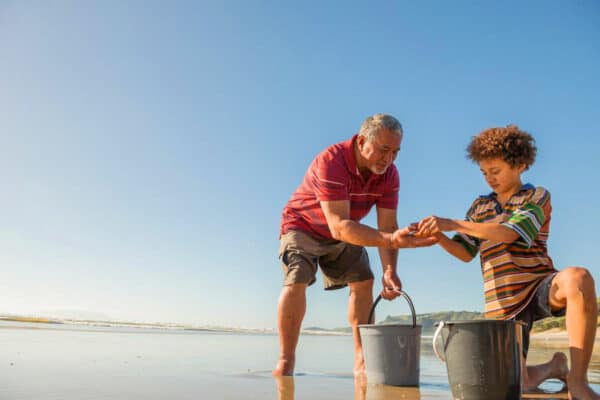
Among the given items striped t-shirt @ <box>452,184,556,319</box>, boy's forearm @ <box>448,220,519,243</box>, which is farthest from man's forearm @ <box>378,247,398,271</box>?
boy's forearm @ <box>448,220,519,243</box>

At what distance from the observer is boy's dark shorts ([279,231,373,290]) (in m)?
4.01

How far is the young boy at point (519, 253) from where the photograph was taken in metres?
2.76

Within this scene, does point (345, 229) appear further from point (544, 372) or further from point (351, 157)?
point (544, 372)

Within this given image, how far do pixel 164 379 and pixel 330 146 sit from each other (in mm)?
2179

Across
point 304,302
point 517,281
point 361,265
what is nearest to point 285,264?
point 304,302

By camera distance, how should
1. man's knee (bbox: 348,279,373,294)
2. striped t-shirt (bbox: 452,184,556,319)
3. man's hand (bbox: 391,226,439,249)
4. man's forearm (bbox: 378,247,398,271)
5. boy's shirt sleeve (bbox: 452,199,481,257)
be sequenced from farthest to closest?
man's knee (bbox: 348,279,373,294), man's forearm (bbox: 378,247,398,271), boy's shirt sleeve (bbox: 452,199,481,257), man's hand (bbox: 391,226,439,249), striped t-shirt (bbox: 452,184,556,319)

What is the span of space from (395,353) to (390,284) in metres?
0.74

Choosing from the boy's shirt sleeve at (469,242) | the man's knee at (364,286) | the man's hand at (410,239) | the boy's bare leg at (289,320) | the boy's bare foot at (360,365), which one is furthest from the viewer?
the man's knee at (364,286)

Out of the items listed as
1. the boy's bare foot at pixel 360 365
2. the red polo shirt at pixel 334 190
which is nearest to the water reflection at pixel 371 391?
the boy's bare foot at pixel 360 365

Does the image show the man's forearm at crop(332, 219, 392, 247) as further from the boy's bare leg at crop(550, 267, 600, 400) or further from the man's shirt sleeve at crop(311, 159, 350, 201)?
the boy's bare leg at crop(550, 267, 600, 400)

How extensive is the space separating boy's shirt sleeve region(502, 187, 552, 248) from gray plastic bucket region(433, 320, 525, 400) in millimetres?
766

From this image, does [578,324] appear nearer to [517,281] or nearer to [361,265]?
[517,281]

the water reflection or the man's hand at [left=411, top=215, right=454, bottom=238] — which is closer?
the water reflection

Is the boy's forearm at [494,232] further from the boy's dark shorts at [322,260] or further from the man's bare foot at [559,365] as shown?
the boy's dark shorts at [322,260]
